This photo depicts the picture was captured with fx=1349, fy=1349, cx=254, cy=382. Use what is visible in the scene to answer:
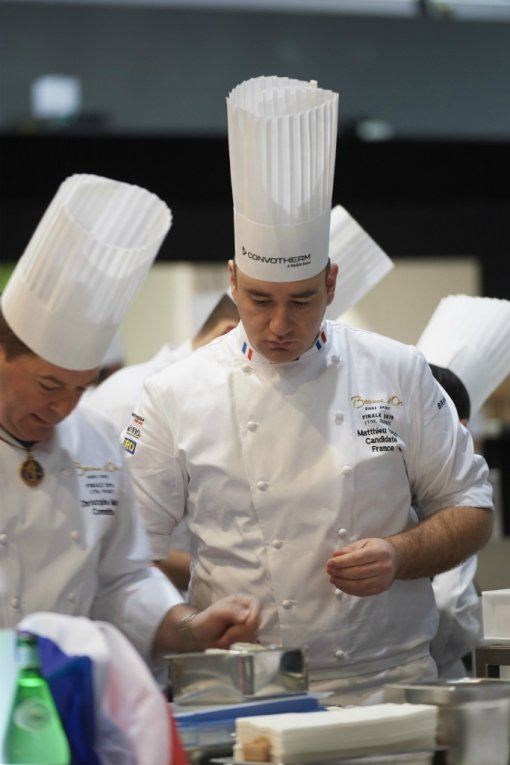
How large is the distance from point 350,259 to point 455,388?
40 cm

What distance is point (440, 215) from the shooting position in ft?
25.2

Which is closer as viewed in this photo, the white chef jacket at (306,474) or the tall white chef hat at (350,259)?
the white chef jacket at (306,474)

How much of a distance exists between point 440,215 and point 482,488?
5203 mm

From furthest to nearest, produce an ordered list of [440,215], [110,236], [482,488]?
[440,215], [482,488], [110,236]

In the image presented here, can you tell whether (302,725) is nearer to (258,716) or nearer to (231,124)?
(258,716)

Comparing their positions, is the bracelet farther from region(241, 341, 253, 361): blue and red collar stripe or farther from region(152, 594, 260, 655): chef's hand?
region(241, 341, 253, 361): blue and red collar stripe

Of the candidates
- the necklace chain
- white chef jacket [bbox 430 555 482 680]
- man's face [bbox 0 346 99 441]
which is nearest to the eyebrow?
man's face [bbox 0 346 99 441]

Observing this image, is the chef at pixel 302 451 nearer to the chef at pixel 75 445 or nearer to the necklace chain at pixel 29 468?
the chef at pixel 75 445

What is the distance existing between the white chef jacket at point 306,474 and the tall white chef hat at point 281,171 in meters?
0.19

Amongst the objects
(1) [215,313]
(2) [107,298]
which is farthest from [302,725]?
(1) [215,313]

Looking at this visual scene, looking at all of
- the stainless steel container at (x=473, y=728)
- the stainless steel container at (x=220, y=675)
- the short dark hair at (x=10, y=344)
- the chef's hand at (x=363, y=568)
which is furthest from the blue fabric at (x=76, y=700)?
the chef's hand at (x=363, y=568)

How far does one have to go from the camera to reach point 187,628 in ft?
7.22

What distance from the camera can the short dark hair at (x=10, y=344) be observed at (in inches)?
82.4

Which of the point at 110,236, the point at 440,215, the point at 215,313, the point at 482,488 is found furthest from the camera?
the point at 440,215
